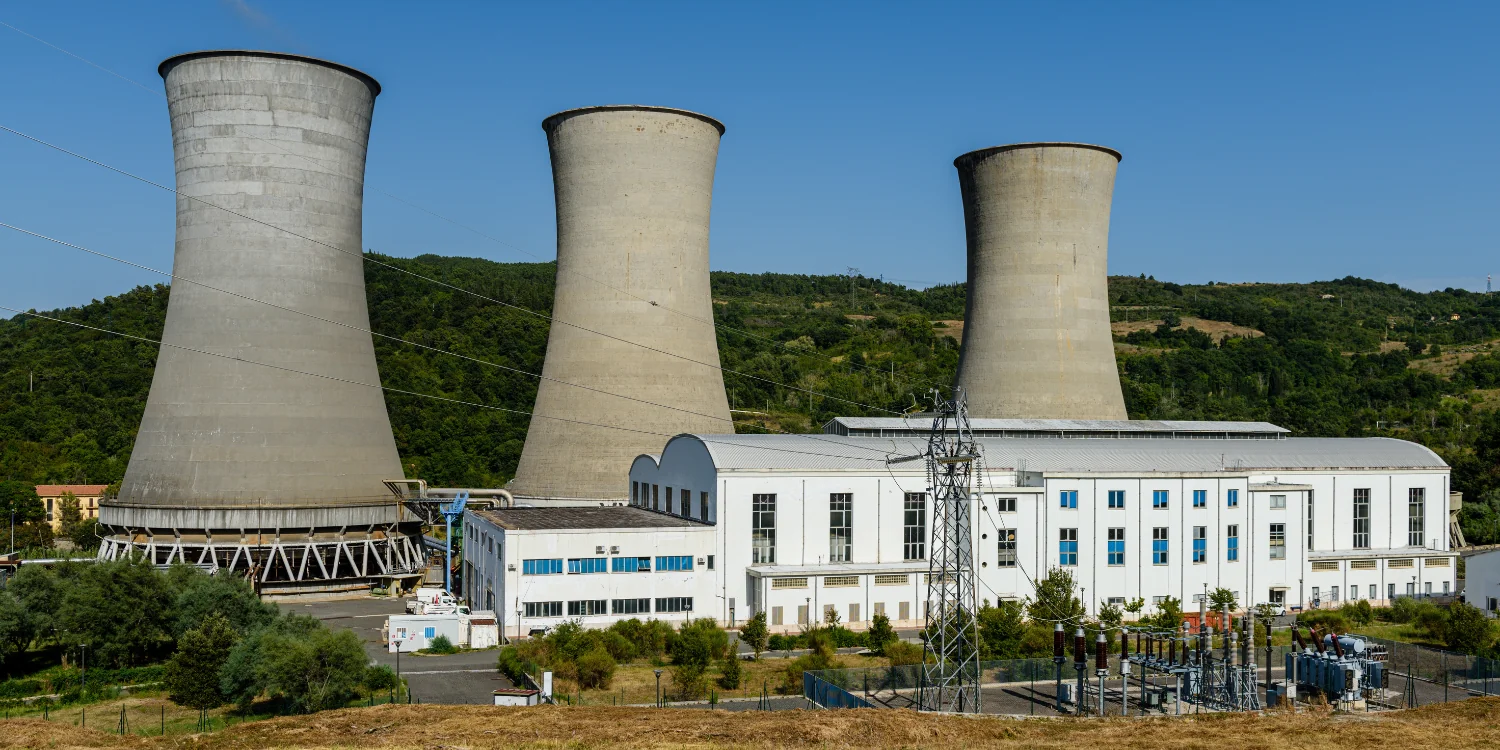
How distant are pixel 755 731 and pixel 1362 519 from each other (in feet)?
82.6

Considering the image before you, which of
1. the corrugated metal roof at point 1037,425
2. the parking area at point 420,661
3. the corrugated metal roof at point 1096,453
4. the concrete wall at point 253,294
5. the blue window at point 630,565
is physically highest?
the concrete wall at point 253,294

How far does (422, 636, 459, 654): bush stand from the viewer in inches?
1092

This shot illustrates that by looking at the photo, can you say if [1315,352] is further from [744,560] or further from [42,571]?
[42,571]

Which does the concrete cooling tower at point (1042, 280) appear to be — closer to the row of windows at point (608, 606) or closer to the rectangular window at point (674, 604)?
the rectangular window at point (674, 604)

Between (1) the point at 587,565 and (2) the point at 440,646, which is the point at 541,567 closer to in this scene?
(1) the point at 587,565

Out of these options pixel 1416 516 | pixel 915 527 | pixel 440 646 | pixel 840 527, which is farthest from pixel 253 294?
pixel 1416 516

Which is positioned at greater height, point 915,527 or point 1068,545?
point 915,527

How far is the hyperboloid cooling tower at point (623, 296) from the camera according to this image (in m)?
35.0

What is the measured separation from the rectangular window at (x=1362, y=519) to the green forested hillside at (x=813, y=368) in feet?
60.6

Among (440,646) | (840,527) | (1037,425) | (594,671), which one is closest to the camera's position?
(594,671)

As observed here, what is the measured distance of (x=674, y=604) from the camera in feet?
99.6

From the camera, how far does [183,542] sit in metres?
32.3

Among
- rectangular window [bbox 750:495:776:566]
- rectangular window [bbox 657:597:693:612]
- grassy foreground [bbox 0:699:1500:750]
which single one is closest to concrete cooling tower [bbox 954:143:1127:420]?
rectangular window [bbox 750:495:776:566]

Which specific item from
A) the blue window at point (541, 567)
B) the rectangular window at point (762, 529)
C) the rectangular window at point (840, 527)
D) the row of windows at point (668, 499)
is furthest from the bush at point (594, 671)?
the rectangular window at point (840, 527)
